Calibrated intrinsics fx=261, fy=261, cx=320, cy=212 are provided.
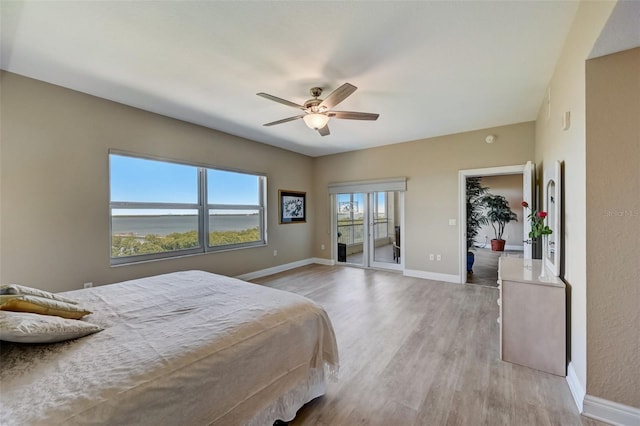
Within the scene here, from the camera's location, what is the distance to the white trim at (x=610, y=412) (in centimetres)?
153

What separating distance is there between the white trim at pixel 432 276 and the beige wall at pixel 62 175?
4104mm

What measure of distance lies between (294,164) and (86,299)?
4718mm

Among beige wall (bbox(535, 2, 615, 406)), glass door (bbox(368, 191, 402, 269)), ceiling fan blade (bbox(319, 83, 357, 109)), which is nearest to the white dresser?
beige wall (bbox(535, 2, 615, 406))

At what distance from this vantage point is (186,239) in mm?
4176

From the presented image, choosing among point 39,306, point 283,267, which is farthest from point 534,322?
point 283,267

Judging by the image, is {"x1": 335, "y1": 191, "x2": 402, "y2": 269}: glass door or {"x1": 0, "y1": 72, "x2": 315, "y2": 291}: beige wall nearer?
{"x1": 0, "y1": 72, "x2": 315, "y2": 291}: beige wall

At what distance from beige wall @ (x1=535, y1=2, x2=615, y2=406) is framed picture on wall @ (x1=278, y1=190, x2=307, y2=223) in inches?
180

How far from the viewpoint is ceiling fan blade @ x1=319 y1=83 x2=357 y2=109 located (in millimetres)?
2363

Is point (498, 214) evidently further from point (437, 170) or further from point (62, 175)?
point (62, 175)

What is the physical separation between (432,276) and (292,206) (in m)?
3.29

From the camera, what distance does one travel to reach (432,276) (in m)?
4.97

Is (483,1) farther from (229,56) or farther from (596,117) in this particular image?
(229,56)

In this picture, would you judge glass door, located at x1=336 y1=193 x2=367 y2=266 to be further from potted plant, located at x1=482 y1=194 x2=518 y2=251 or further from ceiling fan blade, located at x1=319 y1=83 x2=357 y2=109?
ceiling fan blade, located at x1=319 y1=83 x2=357 y2=109

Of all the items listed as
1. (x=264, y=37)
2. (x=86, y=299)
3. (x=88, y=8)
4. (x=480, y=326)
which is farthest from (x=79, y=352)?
(x=480, y=326)
